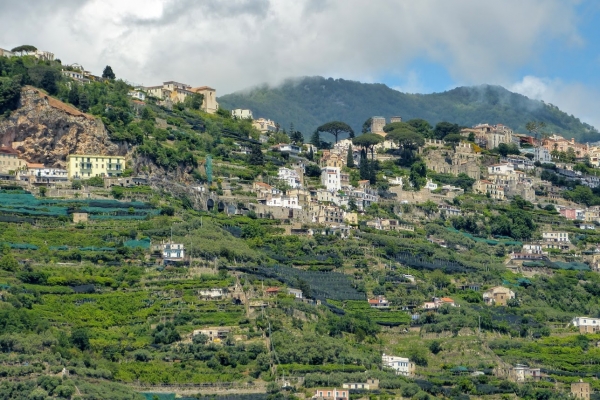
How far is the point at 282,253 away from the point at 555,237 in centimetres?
2192

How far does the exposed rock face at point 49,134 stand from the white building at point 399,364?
26281 millimetres

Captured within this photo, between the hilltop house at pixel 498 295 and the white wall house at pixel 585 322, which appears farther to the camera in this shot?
the hilltop house at pixel 498 295

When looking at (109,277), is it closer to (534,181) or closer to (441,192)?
(441,192)

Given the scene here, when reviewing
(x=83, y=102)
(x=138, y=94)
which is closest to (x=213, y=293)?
(x=83, y=102)

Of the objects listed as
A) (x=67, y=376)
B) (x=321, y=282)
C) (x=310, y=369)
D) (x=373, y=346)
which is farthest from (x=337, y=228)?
(x=67, y=376)

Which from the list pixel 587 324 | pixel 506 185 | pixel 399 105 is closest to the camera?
pixel 587 324

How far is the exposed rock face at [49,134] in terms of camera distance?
87375 millimetres

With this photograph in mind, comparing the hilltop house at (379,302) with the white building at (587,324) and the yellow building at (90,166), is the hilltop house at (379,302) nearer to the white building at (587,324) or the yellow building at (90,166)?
the white building at (587,324)

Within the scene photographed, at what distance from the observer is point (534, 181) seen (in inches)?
4190

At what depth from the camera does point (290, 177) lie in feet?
315

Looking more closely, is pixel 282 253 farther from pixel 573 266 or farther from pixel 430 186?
pixel 430 186

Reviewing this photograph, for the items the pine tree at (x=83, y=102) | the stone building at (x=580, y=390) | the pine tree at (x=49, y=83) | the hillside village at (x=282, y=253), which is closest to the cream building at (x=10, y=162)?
the hillside village at (x=282, y=253)

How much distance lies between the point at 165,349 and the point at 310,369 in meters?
6.30

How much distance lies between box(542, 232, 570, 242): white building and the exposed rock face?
27.1 m
